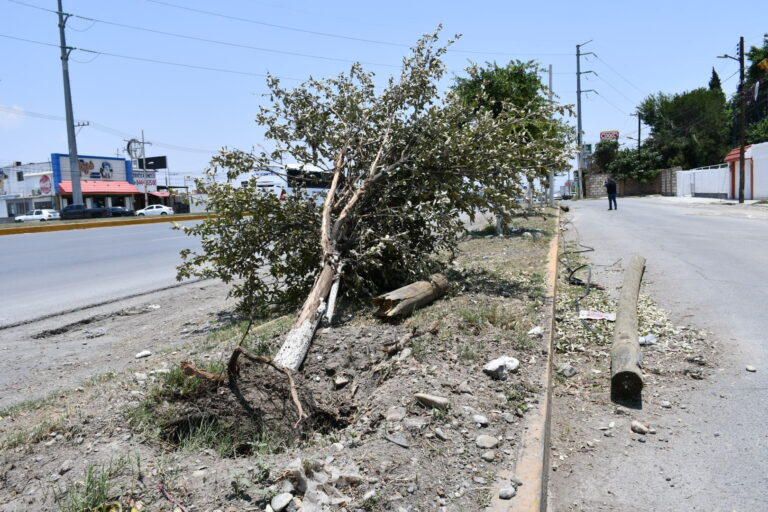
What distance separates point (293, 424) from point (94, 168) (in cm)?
6984

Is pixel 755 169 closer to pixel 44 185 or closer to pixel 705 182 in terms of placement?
pixel 705 182

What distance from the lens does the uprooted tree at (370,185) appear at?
280 inches

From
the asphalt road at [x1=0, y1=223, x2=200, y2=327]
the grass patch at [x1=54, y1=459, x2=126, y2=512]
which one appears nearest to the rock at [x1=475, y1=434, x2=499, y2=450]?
the grass patch at [x1=54, y1=459, x2=126, y2=512]

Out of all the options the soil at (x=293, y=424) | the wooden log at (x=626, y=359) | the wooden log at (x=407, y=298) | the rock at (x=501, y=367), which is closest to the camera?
the soil at (x=293, y=424)

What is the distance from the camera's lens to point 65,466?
2.96m

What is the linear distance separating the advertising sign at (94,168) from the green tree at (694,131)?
194 ft

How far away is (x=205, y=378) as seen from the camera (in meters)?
3.85

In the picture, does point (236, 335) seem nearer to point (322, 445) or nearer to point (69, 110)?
point (322, 445)

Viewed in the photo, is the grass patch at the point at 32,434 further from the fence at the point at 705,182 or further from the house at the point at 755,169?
the fence at the point at 705,182

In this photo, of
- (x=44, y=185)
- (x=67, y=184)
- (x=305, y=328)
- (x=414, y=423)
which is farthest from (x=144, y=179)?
(x=414, y=423)

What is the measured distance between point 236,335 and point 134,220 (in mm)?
24647

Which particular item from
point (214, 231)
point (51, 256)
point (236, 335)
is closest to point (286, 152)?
point (214, 231)

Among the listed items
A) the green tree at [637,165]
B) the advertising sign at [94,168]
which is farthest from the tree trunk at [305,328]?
the green tree at [637,165]

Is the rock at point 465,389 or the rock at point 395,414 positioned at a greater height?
the rock at point 465,389
